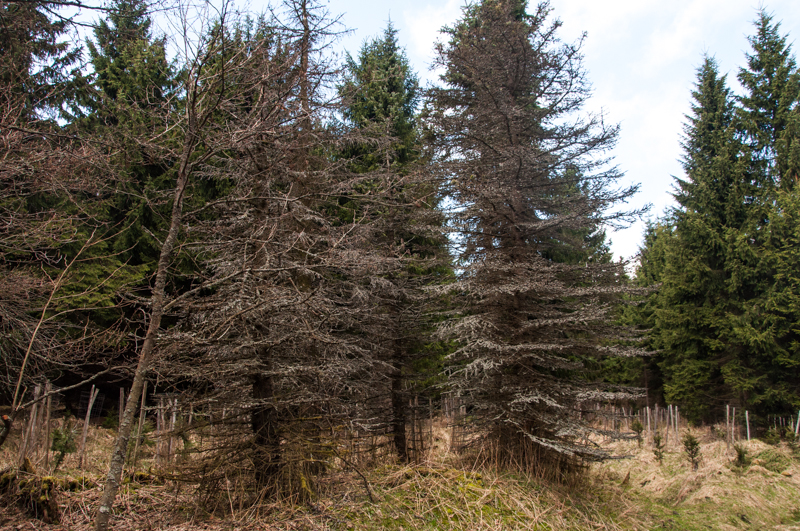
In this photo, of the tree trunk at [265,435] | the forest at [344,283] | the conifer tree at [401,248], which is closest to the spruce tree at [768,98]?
the forest at [344,283]

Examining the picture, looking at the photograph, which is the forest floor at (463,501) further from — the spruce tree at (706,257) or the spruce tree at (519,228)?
the spruce tree at (706,257)

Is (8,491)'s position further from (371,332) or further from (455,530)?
(371,332)

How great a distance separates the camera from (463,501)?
607 centimetres

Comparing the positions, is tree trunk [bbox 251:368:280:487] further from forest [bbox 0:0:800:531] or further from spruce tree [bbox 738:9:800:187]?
spruce tree [bbox 738:9:800:187]

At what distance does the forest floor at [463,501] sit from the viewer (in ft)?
16.2

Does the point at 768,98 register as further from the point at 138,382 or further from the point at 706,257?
the point at 138,382

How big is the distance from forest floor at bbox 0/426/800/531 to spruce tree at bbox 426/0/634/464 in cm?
99

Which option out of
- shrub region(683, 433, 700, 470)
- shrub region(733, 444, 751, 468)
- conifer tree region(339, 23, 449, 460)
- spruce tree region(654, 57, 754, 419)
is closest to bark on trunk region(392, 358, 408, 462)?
conifer tree region(339, 23, 449, 460)

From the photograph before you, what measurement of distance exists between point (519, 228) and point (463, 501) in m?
5.10

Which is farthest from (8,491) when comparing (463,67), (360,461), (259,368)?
(463,67)

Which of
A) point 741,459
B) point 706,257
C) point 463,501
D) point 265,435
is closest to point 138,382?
point 265,435

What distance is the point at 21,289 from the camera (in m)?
5.15

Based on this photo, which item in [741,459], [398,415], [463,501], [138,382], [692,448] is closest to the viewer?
[138,382]

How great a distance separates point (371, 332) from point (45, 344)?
5341 mm
